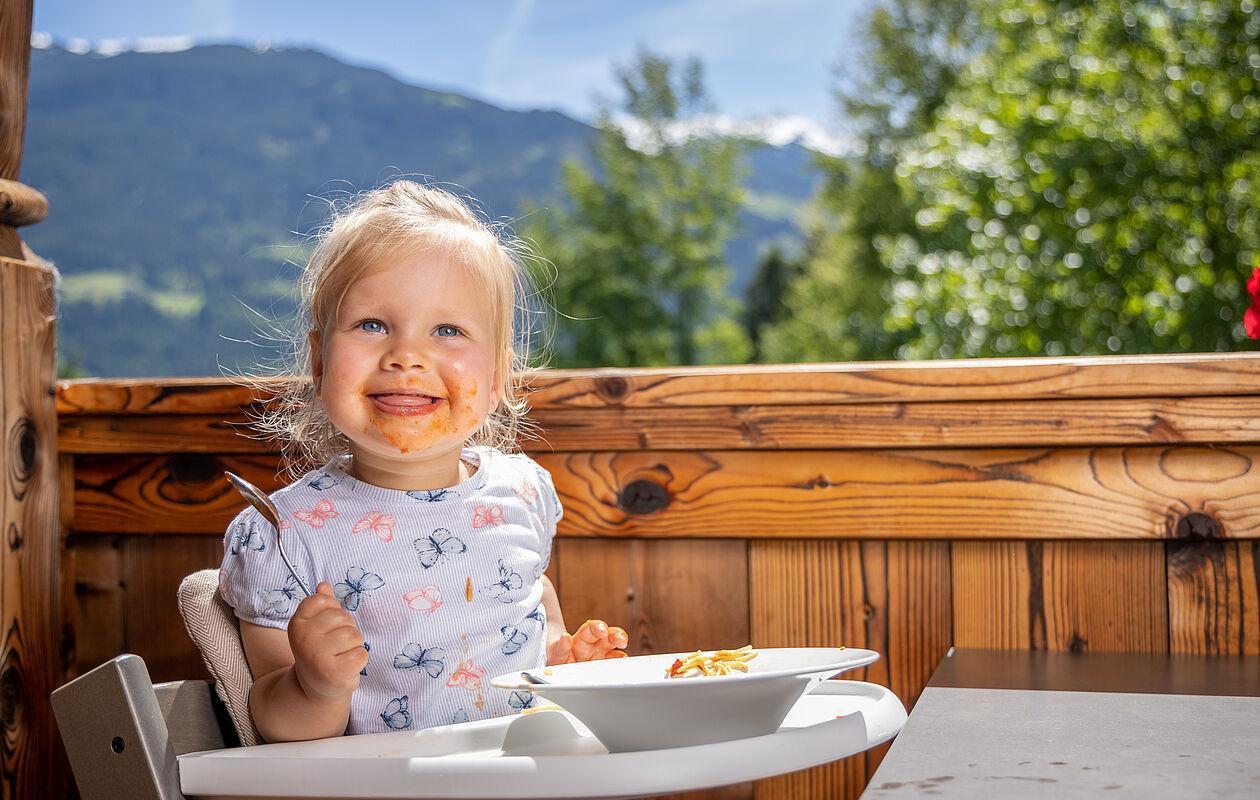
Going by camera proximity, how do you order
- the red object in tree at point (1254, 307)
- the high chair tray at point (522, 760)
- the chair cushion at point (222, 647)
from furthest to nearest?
1. the red object in tree at point (1254, 307)
2. the chair cushion at point (222, 647)
3. the high chair tray at point (522, 760)

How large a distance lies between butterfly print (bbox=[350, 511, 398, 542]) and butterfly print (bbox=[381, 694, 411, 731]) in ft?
0.54

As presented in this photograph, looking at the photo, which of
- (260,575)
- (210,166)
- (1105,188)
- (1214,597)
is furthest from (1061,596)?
(210,166)

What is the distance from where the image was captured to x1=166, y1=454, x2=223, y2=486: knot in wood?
5.20 feet

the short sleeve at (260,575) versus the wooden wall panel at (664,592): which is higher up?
the short sleeve at (260,575)

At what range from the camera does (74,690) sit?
3.08 feet

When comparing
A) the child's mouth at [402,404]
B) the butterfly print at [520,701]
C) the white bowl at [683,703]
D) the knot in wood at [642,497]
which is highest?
the child's mouth at [402,404]

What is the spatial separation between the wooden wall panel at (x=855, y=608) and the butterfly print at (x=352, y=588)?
523mm

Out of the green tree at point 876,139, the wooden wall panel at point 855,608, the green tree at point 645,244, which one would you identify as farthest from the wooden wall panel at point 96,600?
the green tree at point 645,244

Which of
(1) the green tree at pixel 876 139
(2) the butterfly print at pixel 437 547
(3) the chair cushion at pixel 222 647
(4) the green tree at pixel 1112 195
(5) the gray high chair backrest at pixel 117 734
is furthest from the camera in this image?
(1) the green tree at pixel 876 139

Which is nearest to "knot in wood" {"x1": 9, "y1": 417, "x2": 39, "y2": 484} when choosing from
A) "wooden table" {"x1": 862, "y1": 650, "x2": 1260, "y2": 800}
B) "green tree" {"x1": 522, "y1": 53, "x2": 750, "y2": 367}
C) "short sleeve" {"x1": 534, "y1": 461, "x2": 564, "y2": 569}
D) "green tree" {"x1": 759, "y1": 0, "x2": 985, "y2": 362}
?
"short sleeve" {"x1": 534, "y1": 461, "x2": 564, "y2": 569}

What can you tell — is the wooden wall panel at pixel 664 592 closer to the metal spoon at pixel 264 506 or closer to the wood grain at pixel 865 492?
the wood grain at pixel 865 492

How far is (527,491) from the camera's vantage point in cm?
131

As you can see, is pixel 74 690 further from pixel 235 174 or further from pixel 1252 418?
pixel 235 174

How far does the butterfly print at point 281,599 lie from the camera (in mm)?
1096
